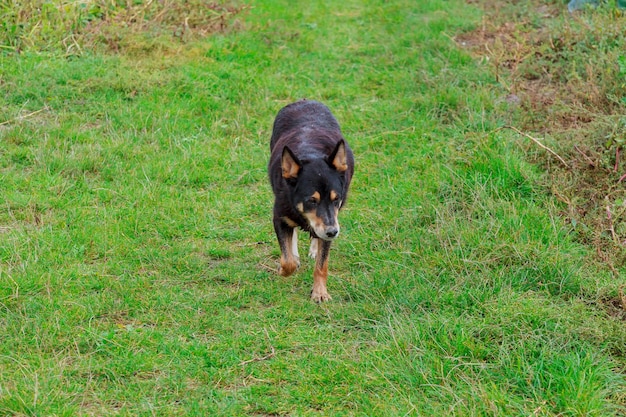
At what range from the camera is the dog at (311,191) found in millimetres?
5543

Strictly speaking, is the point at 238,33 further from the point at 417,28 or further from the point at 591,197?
the point at 591,197

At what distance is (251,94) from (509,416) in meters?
6.38

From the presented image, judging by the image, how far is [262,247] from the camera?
6652mm

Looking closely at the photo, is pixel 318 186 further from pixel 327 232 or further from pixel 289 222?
pixel 289 222

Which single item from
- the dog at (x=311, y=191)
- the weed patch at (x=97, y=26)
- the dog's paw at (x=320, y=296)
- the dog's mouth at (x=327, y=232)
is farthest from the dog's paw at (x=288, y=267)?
the weed patch at (x=97, y=26)

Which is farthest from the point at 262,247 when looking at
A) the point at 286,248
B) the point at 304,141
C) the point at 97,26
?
the point at 97,26

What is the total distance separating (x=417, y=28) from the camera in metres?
12.1

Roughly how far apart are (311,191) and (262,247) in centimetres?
126

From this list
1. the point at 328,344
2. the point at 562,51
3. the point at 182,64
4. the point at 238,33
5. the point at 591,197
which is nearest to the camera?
the point at 328,344

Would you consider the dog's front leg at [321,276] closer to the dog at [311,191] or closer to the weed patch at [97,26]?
the dog at [311,191]

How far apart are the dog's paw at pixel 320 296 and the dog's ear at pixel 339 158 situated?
34.8 inches

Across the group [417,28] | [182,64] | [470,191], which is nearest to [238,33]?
[182,64]

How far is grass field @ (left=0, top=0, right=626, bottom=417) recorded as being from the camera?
445 centimetres

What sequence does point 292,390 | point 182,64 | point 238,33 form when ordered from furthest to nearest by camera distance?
1. point 238,33
2. point 182,64
3. point 292,390
